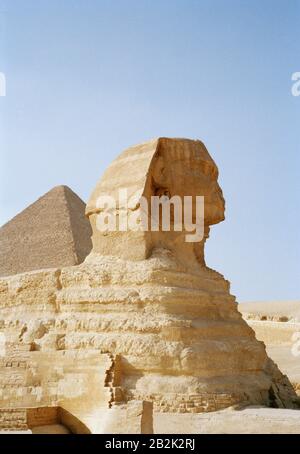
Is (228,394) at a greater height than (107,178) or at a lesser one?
lesser

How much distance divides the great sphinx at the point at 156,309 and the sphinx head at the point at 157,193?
0.8 inches

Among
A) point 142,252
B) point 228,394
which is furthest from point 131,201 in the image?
point 228,394

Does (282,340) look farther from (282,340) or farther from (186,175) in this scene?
(186,175)

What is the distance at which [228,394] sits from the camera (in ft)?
33.3

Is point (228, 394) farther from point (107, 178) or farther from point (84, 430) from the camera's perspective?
point (107, 178)

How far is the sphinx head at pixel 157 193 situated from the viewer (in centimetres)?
1183

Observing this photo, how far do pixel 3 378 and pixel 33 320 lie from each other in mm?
1238

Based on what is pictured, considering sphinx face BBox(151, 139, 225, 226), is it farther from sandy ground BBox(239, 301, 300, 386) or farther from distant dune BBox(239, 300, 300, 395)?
sandy ground BBox(239, 301, 300, 386)

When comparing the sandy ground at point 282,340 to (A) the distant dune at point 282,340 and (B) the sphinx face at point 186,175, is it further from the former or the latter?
(B) the sphinx face at point 186,175

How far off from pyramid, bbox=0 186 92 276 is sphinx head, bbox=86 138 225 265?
6917 mm

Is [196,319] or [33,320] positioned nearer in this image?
[196,319]

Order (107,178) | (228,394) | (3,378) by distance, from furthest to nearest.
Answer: (107,178)
(3,378)
(228,394)


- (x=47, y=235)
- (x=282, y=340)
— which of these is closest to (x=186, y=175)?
(x=47, y=235)

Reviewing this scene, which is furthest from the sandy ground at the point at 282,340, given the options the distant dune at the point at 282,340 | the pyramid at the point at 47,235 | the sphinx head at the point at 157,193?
the sphinx head at the point at 157,193
